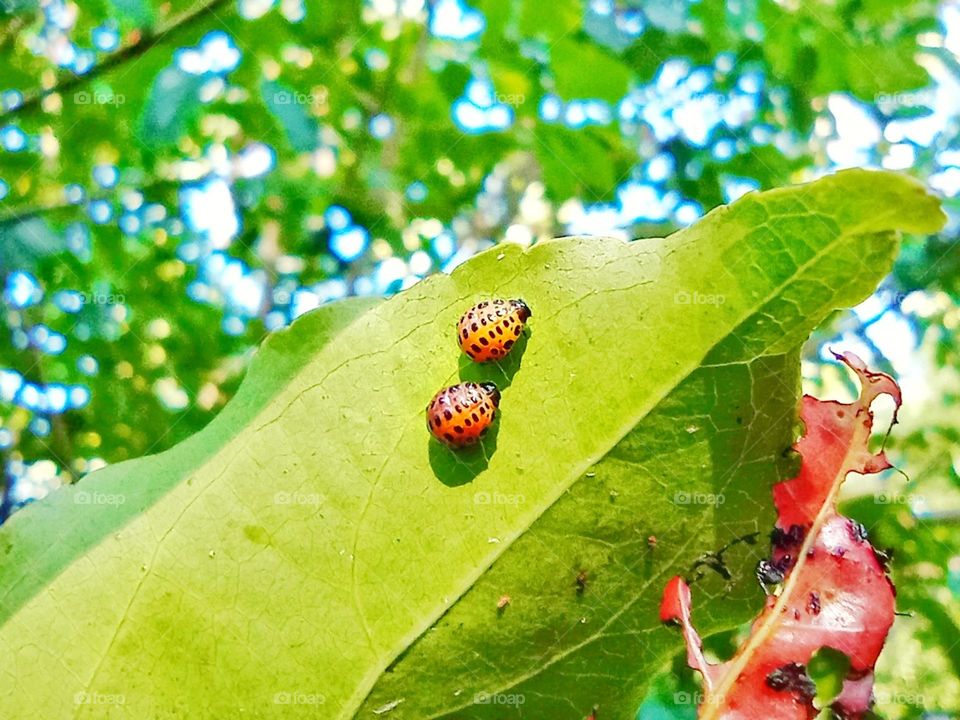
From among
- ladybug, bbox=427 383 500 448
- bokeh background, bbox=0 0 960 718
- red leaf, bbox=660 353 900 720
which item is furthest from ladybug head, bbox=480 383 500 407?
bokeh background, bbox=0 0 960 718

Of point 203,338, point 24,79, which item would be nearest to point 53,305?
point 203,338

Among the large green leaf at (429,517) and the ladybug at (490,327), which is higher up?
the ladybug at (490,327)

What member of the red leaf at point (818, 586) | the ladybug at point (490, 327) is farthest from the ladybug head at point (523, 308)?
the red leaf at point (818, 586)

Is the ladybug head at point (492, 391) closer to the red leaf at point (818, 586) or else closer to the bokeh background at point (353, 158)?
the red leaf at point (818, 586)

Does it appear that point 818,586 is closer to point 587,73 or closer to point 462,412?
point 462,412

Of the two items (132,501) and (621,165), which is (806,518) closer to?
(132,501)

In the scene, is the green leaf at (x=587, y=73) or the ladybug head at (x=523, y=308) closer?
the ladybug head at (x=523, y=308)
